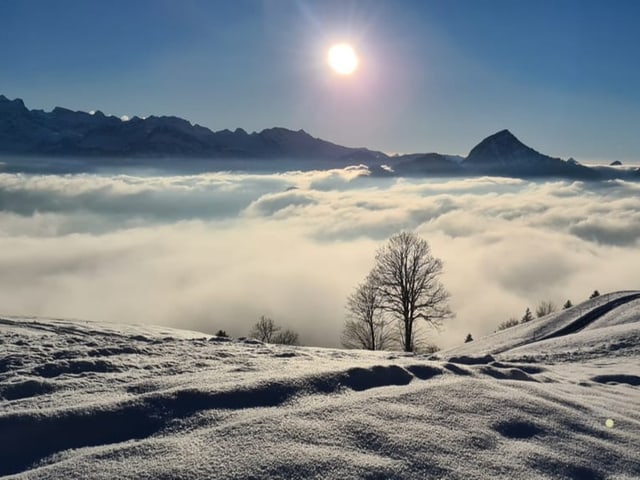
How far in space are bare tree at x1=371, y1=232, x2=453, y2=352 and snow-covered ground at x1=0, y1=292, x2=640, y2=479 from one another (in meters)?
26.1

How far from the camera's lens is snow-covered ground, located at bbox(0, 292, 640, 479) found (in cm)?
611

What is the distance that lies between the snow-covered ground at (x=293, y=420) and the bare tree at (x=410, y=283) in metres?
26.1

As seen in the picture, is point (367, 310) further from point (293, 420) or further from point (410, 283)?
point (293, 420)

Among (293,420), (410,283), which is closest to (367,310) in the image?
(410,283)

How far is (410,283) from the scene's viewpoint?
3841 cm

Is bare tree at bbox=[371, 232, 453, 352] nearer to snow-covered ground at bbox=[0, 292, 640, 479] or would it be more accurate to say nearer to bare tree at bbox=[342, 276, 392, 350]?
bare tree at bbox=[342, 276, 392, 350]

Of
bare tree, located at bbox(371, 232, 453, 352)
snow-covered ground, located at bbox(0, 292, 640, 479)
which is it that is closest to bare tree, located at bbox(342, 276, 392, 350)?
bare tree, located at bbox(371, 232, 453, 352)

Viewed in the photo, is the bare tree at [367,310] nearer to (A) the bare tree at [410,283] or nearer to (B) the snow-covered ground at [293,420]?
(A) the bare tree at [410,283]

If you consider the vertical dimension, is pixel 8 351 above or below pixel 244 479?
above

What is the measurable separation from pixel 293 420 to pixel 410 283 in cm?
3213

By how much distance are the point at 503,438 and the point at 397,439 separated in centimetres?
175

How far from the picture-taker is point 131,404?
7656 millimetres

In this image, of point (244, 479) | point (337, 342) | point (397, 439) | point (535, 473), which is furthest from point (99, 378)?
point (337, 342)

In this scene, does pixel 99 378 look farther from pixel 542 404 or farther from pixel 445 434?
pixel 542 404
